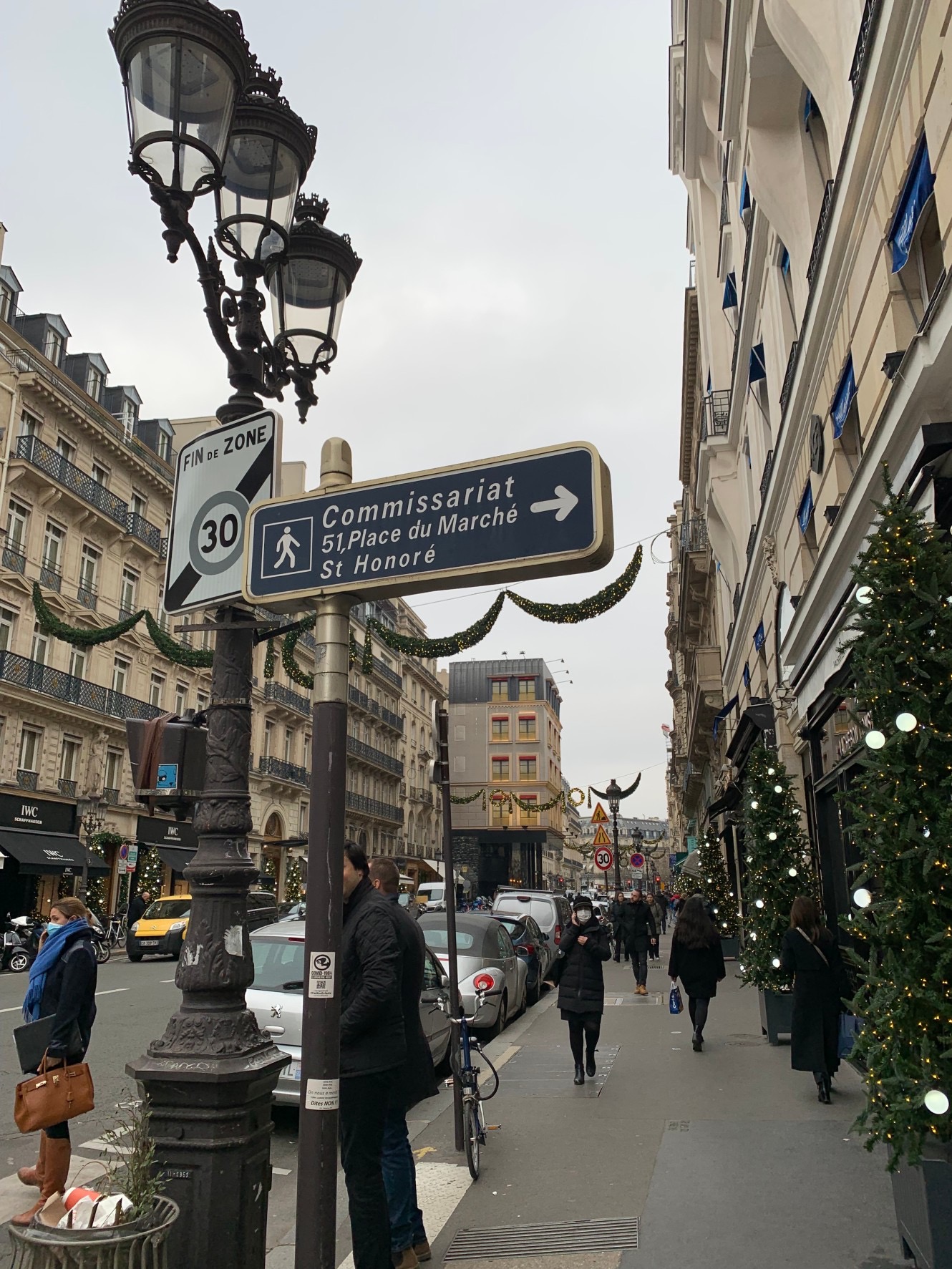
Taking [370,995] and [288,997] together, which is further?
[288,997]

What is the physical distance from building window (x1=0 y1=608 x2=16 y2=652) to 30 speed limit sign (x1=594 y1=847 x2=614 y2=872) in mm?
18956

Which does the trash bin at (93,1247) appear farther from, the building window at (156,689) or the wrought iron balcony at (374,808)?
the wrought iron balcony at (374,808)

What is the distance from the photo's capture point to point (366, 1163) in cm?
426

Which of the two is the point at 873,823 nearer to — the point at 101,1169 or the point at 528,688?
the point at 101,1169

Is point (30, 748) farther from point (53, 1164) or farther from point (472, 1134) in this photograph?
point (472, 1134)

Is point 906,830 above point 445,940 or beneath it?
above

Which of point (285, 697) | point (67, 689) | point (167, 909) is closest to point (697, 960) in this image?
point (167, 909)

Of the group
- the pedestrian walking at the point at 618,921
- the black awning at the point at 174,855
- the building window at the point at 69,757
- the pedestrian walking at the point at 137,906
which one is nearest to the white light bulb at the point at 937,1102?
the pedestrian walking at the point at 618,921

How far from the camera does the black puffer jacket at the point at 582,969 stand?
920 cm

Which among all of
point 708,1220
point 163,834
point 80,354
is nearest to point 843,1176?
point 708,1220

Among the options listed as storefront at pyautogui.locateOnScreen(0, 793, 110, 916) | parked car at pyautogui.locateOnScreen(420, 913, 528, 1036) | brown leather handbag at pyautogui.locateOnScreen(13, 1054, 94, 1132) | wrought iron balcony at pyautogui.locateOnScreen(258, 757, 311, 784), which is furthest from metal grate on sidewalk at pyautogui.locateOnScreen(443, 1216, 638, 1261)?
wrought iron balcony at pyautogui.locateOnScreen(258, 757, 311, 784)

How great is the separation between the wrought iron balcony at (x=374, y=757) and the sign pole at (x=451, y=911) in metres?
50.6

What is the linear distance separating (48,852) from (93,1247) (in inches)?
1128

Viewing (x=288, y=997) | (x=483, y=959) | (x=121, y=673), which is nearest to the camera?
(x=288, y=997)
